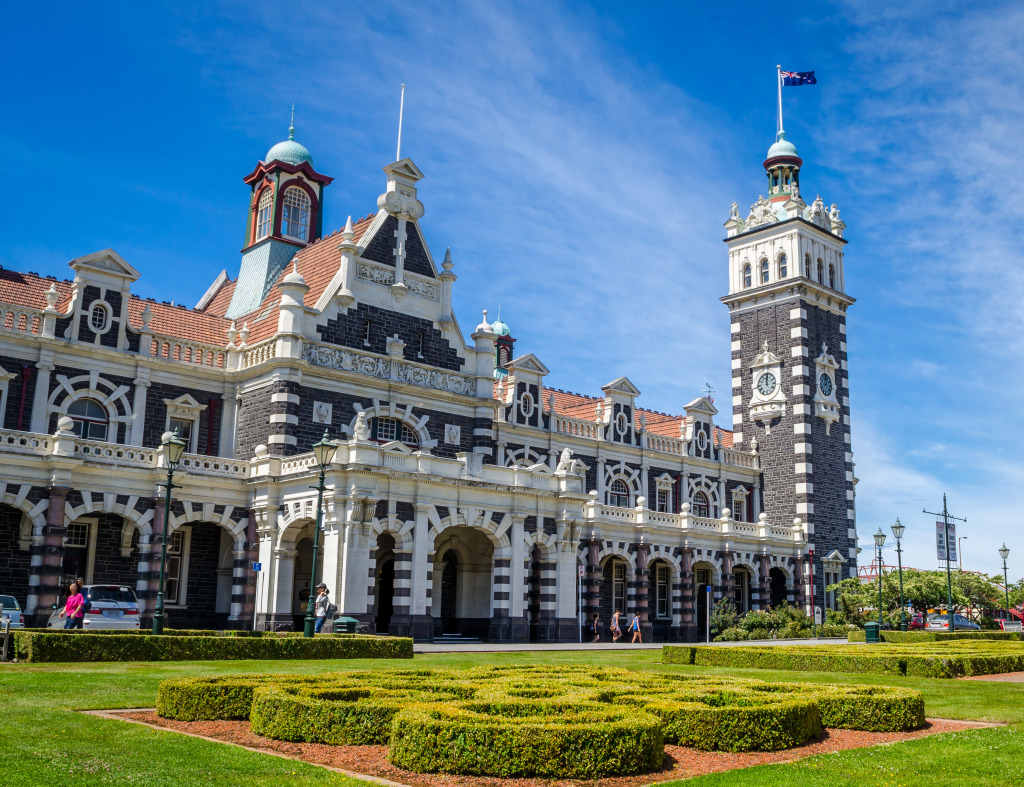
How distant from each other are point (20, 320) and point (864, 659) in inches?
1301

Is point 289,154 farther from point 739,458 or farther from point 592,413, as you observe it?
point 739,458

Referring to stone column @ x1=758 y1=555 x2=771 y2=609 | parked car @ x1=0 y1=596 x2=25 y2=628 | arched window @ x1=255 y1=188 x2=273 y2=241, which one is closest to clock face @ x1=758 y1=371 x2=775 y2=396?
stone column @ x1=758 y1=555 x2=771 y2=609

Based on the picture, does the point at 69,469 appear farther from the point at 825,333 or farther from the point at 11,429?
the point at 825,333

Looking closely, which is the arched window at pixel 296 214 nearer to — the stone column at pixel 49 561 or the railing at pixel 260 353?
the railing at pixel 260 353

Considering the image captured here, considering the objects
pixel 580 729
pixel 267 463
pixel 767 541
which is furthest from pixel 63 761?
pixel 767 541

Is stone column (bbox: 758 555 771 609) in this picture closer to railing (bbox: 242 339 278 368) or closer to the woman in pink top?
railing (bbox: 242 339 278 368)

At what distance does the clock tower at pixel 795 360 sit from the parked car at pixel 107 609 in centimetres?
4220

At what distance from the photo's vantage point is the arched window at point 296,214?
52.9 m

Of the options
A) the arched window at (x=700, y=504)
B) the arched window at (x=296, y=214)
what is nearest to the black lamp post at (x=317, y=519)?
the arched window at (x=296, y=214)

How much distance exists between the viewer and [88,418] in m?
40.2

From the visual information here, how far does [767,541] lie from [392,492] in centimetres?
2888

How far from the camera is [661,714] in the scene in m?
13.1

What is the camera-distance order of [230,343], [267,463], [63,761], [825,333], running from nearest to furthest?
[63,761], [267,463], [230,343], [825,333]

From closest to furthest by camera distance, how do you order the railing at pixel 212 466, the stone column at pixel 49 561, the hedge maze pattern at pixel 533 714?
the hedge maze pattern at pixel 533 714 < the stone column at pixel 49 561 < the railing at pixel 212 466
